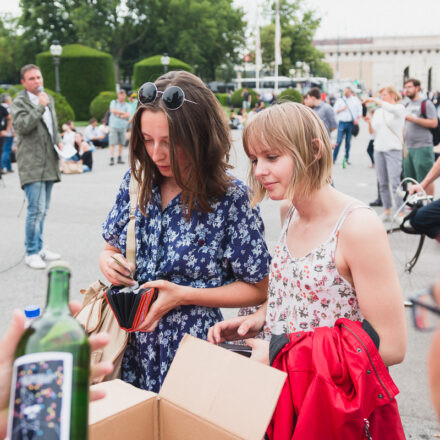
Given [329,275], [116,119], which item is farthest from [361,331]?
[116,119]

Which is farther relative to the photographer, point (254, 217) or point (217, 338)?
point (254, 217)

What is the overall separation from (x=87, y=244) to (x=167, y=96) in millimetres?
5355

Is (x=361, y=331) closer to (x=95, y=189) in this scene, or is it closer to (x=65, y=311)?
(x=65, y=311)

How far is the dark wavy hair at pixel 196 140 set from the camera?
1809 millimetres

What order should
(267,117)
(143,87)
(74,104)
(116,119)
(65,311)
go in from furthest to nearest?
(74,104) → (116,119) → (143,87) → (267,117) → (65,311)

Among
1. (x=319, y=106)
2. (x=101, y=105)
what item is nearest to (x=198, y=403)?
(x=319, y=106)

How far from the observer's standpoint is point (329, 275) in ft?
5.31

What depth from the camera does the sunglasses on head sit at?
1771mm

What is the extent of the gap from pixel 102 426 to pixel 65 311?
1.57 feet

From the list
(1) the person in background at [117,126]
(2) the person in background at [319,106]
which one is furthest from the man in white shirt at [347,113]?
(1) the person in background at [117,126]

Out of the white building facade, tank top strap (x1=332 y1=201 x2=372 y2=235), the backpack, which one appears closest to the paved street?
tank top strap (x1=332 y1=201 x2=372 y2=235)

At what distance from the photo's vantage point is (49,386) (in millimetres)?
799

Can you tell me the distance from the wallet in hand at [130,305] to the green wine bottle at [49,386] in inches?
31.9

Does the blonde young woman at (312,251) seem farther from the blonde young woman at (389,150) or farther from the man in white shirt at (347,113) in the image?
the man in white shirt at (347,113)
